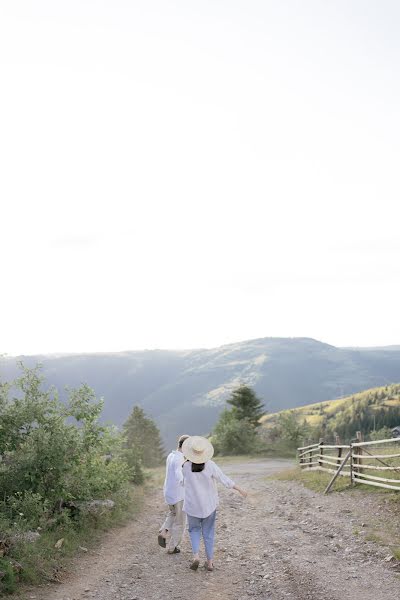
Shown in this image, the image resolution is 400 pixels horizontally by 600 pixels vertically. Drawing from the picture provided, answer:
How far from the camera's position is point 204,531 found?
9.45m

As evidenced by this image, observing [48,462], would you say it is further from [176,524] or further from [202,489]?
[202,489]

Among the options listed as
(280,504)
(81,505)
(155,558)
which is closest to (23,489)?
(81,505)

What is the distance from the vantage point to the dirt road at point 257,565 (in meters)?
7.98

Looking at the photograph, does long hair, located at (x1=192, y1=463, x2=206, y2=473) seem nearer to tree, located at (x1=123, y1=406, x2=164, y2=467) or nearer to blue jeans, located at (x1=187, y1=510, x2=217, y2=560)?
blue jeans, located at (x1=187, y1=510, x2=217, y2=560)

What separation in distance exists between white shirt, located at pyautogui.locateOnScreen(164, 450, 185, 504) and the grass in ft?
7.14

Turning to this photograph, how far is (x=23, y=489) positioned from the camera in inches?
465

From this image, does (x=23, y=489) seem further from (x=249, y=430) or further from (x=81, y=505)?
(x=249, y=430)

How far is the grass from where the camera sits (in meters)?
8.59

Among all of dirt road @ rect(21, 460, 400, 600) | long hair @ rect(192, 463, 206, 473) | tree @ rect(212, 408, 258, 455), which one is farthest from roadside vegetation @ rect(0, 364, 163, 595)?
tree @ rect(212, 408, 258, 455)

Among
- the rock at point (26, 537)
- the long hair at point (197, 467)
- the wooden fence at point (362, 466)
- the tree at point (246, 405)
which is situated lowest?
the tree at point (246, 405)

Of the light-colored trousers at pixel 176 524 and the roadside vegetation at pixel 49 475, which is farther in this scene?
the light-colored trousers at pixel 176 524

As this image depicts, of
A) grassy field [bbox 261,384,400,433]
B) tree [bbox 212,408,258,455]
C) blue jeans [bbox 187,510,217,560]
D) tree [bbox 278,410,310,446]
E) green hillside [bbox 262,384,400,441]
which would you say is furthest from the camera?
grassy field [bbox 261,384,400,433]

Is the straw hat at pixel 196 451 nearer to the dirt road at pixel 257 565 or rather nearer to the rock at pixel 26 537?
the dirt road at pixel 257 565

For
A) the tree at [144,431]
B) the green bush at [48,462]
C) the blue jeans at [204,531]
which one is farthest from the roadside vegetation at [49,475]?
the tree at [144,431]
